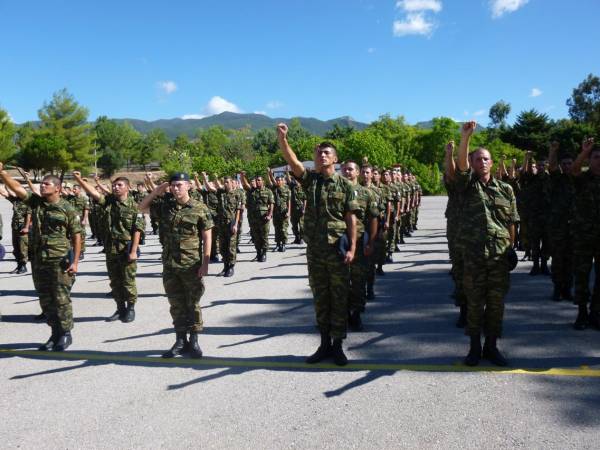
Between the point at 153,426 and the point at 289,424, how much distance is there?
1.02m

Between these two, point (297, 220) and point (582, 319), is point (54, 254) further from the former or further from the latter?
point (297, 220)

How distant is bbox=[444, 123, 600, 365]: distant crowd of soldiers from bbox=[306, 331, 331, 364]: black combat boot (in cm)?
134

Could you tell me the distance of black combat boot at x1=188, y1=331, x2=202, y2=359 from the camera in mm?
4918

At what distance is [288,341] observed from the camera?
17.8ft

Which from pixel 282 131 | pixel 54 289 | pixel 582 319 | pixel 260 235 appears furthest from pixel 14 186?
pixel 582 319

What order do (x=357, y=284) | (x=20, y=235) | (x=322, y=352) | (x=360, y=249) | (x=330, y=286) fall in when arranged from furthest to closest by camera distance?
(x=20, y=235) → (x=357, y=284) → (x=360, y=249) → (x=322, y=352) → (x=330, y=286)

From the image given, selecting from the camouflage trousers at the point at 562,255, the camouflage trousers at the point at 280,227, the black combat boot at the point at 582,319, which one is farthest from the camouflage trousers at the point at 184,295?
the camouflage trousers at the point at 280,227

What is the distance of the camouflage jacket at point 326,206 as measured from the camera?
4508mm

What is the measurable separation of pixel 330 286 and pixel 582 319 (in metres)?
3.07

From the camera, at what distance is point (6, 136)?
62125 millimetres

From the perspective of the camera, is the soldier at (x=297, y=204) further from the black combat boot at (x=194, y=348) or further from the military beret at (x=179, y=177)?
the black combat boot at (x=194, y=348)

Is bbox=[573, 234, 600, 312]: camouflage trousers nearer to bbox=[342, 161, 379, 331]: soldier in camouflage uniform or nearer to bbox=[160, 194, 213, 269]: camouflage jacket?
bbox=[342, 161, 379, 331]: soldier in camouflage uniform

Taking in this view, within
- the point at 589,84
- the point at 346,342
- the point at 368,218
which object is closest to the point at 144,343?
the point at 346,342

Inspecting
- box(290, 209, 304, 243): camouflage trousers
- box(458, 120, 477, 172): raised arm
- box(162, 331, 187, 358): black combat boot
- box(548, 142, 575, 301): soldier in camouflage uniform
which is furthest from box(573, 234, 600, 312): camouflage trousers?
box(290, 209, 304, 243): camouflage trousers
